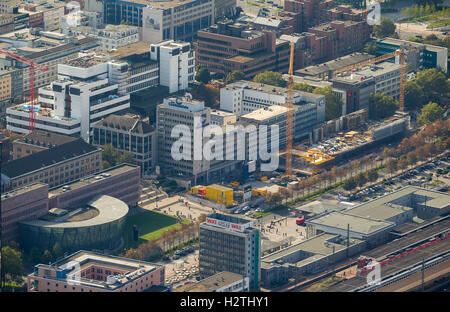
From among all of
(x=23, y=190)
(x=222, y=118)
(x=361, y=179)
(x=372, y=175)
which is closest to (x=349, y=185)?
(x=361, y=179)

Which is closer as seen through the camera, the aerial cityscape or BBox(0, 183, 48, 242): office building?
the aerial cityscape

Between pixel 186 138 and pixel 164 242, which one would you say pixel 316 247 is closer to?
pixel 164 242

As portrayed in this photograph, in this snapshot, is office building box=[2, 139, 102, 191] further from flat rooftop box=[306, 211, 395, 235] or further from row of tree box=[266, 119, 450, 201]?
flat rooftop box=[306, 211, 395, 235]

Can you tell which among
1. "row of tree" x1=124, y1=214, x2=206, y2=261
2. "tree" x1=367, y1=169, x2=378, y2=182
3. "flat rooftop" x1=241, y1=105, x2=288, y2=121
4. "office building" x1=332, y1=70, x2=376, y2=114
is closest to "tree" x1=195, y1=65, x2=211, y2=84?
"office building" x1=332, y1=70, x2=376, y2=114

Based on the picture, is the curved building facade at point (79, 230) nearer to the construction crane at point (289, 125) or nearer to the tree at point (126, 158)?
the tree at point (126, 158)
